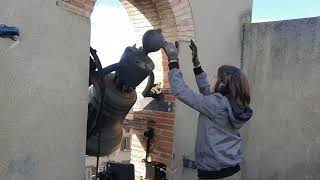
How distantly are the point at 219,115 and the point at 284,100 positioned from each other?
2.56 metres

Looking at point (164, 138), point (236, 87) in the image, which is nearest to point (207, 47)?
point (164, 138)

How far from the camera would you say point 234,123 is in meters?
3.52

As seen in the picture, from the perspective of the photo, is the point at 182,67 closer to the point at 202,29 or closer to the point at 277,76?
the point at 202,29

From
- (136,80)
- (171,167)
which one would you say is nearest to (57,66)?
(136,80)

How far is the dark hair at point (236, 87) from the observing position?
3461mm

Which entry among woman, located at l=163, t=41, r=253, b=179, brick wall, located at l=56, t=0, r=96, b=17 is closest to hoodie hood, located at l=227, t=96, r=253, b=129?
woman, located at l=163, t=41, r=253, b=179

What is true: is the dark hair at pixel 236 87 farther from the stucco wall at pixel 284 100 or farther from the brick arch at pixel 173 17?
the stucco wall at pixel 284 100

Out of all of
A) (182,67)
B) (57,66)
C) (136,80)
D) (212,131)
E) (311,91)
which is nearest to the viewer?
(212,131)

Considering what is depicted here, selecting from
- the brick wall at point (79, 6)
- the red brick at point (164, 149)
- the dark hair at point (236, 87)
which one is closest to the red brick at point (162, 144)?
the red brick at point (164, 149)

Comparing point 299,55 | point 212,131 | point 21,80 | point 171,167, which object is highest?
point 299,55

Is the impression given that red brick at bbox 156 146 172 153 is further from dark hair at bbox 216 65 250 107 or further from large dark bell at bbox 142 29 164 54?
dark hair at bbox 216 65 250 107

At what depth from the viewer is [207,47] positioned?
527 centimetres

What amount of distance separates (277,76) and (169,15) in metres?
1.82

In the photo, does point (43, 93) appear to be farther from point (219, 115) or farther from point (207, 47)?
point (207, 47)
